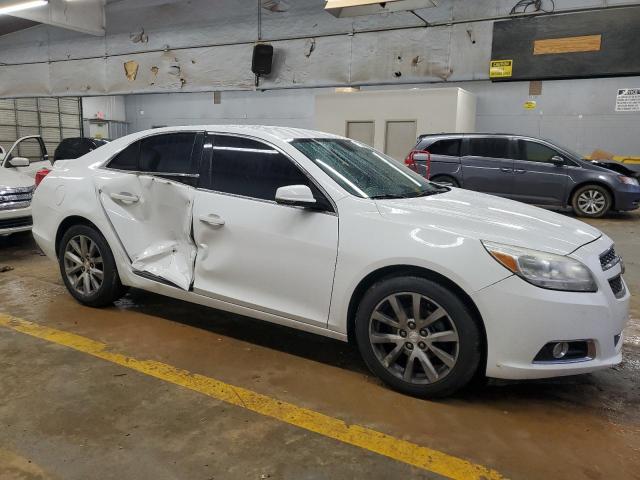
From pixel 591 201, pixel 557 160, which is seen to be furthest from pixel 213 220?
pixel 591 201

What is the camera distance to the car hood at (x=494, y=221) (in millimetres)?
2332

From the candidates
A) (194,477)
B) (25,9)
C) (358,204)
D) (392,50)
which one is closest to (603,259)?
(358,204)

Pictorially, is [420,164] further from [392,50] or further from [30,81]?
[30,81]

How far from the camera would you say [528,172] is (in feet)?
29.6

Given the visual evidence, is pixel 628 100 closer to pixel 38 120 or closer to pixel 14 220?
pixel 14 220

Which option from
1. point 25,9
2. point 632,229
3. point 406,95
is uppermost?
point 25,9

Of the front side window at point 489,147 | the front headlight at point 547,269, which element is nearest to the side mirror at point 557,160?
the front side window at point 489,147

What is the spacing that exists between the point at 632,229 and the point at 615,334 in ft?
21.8

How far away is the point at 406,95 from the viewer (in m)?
10.4

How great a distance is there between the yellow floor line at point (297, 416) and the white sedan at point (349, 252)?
16.1 inches

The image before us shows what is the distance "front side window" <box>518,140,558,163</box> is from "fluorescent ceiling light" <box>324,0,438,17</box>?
10.2 feet

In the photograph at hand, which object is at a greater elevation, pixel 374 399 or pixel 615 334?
pixel 615 334

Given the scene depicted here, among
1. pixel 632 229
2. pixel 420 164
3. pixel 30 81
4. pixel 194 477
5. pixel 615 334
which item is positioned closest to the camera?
pixel 194 477

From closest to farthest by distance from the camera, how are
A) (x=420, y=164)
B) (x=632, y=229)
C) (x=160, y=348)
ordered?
(x=160, y=348) → (x=632, y=229) → (x=420, y=164)
